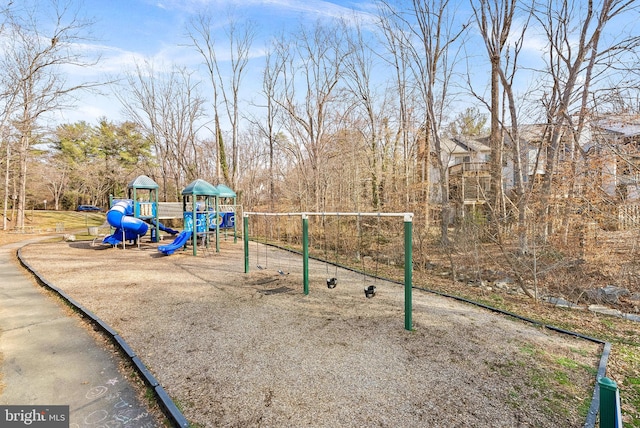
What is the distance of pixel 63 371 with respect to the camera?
324cm

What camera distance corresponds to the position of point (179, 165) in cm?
2197

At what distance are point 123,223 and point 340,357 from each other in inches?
438

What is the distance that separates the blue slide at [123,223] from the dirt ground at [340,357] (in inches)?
209

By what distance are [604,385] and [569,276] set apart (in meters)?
A: 6.35

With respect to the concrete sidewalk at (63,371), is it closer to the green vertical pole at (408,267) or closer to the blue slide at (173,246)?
the green vertical pole at (408,267)

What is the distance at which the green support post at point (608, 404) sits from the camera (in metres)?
1.53

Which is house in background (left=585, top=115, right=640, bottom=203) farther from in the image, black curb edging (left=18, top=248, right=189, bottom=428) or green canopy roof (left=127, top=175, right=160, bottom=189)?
green canopy roof (left=127, top=175, right=160, bottom=189)

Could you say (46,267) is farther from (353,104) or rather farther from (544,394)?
(353,104)

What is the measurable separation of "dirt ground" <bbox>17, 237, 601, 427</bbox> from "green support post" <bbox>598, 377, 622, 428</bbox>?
43.5 inches

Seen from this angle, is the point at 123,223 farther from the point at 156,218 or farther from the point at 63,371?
the point at 63,371

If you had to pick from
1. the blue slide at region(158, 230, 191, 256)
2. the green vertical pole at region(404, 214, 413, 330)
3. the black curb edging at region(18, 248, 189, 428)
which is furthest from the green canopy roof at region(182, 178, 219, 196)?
the green vertical pole at region(404, 214, 413, 330)

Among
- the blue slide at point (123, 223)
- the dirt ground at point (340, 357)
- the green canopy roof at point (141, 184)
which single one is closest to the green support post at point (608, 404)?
the dirt ground at point (340, 357)

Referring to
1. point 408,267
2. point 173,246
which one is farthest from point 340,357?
point 173,246

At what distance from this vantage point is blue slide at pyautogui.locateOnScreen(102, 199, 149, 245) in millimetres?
11609
